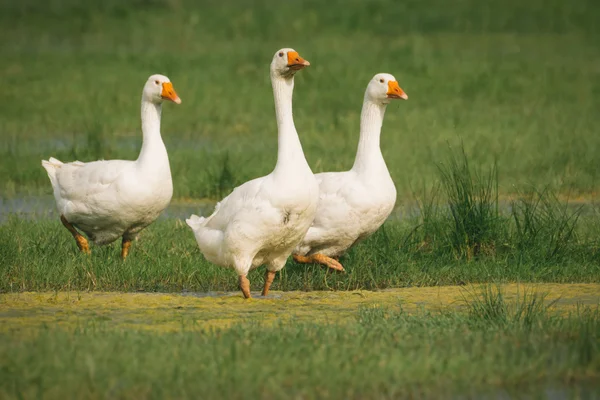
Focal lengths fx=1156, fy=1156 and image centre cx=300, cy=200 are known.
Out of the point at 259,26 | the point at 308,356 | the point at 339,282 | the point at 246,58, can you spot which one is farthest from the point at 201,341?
the point at 259,26

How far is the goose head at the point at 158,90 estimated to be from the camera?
10.9 meters

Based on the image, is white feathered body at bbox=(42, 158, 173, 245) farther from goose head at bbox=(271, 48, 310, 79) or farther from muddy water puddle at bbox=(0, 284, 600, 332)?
goose head at bbox=(271, 48, 310, 79)

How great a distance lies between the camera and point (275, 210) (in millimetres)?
8539

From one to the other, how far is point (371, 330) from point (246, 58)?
16.2 m

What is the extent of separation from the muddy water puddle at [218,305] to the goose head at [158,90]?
2.32 metres

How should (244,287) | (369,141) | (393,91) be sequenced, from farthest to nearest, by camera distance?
1. (393,91)
2. (369,141)
3. (244,287)

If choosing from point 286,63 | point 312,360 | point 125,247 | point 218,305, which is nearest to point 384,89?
point 286,63

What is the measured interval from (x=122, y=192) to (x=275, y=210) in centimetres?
216

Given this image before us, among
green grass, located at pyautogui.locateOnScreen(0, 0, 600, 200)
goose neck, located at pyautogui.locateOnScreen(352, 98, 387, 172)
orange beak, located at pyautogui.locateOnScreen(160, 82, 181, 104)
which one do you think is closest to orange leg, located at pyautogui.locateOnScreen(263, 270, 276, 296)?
goose neck, located at pyautogui.locateOnScreen(352, 98, 387, 172)

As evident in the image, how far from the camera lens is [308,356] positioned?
6758mm

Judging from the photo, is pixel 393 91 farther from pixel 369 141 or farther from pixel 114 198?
pixel 114 198

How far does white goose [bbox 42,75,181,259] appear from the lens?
33.5 ft

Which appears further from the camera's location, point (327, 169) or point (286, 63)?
point (327, 169)

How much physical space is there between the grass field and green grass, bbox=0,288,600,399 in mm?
17
